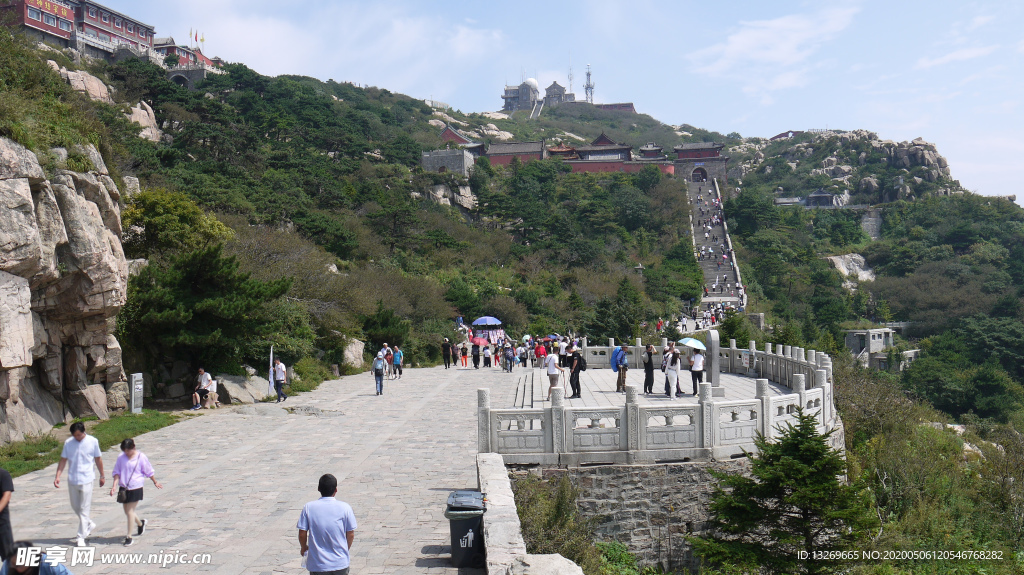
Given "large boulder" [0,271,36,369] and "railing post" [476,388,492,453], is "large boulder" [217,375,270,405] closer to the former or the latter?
"large boulder" [0,271,36,369]

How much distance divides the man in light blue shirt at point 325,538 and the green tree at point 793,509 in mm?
4970

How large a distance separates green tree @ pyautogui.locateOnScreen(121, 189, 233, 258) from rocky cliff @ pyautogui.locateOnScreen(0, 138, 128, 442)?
4.36m

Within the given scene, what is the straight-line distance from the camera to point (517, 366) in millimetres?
28562

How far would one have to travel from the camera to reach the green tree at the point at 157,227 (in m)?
19.5

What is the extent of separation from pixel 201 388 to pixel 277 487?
7.70 metres

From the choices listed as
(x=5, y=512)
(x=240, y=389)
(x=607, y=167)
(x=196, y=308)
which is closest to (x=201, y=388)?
(x=240, y=389)

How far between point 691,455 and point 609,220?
50129mm

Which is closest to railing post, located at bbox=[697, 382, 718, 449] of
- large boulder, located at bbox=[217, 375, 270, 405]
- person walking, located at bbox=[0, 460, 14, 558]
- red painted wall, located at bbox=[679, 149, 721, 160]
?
person walking, located at bbox=[0, 460, 14, 558]

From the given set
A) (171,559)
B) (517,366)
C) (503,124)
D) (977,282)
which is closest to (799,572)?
(171,559)

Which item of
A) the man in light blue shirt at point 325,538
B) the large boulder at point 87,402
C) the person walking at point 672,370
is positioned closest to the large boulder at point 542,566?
the man in light blue shirt at point 325,538

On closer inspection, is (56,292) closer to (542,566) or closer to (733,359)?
(542,566)

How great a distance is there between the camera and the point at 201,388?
51.7ft

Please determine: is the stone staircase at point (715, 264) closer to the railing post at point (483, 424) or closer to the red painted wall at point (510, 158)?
the red painted wall at point (510, 158)

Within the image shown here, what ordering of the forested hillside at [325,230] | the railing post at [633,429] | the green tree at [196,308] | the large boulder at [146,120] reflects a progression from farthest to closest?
the large boulder at [146,120], the forested hillside at [325,230], the green tree at [196,308], the railing post at [633,429]
